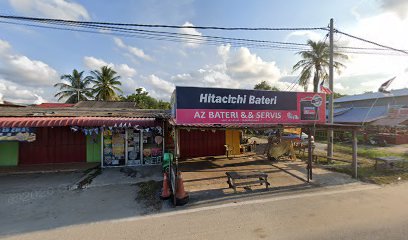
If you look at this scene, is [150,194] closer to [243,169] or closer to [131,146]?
[131,146]

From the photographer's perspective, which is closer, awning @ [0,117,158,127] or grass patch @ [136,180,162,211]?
grass patch @ [136,180,162,211]

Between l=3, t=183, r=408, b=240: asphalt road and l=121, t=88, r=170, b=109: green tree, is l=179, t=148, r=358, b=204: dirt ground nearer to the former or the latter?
l=3, t=183, r=408, b=240: asphalt road

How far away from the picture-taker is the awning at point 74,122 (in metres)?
10.3

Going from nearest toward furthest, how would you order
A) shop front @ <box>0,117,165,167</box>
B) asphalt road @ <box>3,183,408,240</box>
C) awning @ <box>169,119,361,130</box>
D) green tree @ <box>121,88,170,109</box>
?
asphalt road @ <box>3,183,408,240</box>, awning @ <box>169,119,361,130</box>, shop front @ <box>0,117,165,167</box>, green tree @ <box>121,88,170,109</box>

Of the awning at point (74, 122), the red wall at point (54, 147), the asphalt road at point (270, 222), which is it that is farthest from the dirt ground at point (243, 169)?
the red wall at point (54, 147)

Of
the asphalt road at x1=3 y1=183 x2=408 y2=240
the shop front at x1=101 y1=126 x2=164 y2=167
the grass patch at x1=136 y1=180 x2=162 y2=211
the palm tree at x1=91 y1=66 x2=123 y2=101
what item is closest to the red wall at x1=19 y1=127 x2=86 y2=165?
the shop front at x1=101 y1=126 x2=164 y2=167

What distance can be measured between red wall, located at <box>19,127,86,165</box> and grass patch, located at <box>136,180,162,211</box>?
5.78 meters

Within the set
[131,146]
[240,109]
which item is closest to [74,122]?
[131,146]

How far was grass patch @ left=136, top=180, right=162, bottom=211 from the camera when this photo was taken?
22.6 feet

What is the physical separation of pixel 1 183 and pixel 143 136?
6.26m

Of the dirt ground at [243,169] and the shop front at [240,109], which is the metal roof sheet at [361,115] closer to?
the dirt ground at [243,169]

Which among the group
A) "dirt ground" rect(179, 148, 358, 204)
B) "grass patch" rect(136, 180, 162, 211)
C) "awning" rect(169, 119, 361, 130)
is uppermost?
"awning" rect(169, 119, 361, 130)

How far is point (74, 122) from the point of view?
10.7 m

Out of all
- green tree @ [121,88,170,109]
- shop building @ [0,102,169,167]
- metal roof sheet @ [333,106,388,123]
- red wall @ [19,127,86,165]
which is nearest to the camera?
shop building @ [0,102,169,167]
